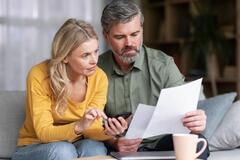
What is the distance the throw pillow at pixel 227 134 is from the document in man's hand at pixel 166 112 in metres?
0.71

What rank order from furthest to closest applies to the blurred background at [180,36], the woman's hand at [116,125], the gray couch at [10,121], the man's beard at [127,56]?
the blurred background at [180,36] < the gray couch at [10,121] < the man's beard at [127,56] < the woman's hand at [116,125]

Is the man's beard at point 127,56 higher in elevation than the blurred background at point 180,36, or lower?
higher

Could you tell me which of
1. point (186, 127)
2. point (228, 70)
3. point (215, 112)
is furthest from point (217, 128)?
point (228, 70)

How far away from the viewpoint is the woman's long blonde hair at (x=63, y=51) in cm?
175

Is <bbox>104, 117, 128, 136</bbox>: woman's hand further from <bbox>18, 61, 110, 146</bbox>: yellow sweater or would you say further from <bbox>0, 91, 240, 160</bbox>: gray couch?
<bbox>0, 91, 240, 160</bbox>: gray couch

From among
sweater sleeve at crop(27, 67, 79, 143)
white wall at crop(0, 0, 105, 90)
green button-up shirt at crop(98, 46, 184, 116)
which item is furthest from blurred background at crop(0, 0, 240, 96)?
sweater sleeve at crop(27, 67, 79, 143)

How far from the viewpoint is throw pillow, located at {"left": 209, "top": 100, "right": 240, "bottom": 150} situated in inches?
83.7

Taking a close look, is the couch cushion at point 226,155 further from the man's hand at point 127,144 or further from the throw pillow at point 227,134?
the man's hand at point 127,144

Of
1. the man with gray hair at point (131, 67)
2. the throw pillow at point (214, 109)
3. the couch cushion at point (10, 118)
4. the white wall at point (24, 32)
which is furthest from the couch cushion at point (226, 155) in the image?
the white wall at point (24, 32)

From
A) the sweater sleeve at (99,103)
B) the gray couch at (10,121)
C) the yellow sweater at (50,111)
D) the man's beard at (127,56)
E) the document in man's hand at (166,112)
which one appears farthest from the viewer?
the gray couch at (10,121)

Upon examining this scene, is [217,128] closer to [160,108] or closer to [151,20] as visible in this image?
[160,108]

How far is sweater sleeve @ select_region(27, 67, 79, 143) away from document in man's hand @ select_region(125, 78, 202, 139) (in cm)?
28

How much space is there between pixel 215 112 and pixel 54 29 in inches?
86.2

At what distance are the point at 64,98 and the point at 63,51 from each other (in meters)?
0.18
